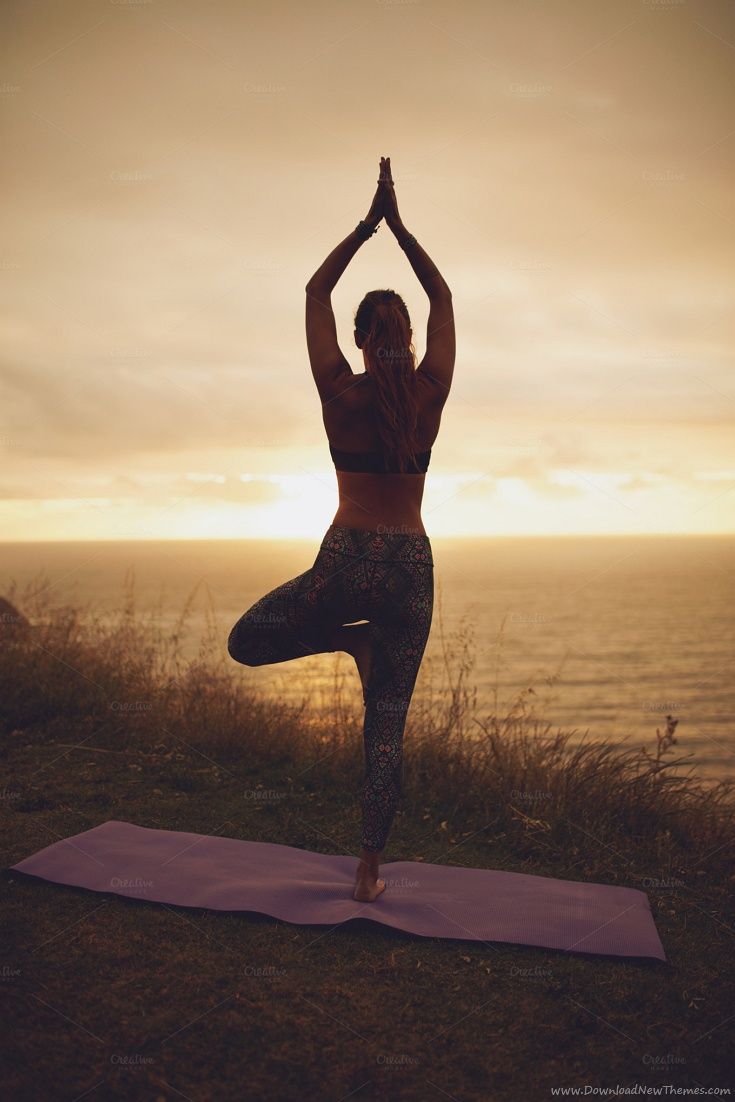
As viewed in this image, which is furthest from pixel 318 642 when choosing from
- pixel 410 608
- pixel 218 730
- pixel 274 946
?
pixel 218 730

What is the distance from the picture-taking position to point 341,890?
331cm

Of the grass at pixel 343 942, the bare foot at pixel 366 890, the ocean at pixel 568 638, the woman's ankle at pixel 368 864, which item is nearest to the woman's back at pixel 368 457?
the woman's ankle at pixel 368 864

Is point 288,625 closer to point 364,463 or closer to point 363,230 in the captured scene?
point 364,463

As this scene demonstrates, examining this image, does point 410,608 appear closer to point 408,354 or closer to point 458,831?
point 408,354

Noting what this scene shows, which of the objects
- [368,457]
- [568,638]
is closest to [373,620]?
[368,457]

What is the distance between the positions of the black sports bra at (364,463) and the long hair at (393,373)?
0.03 metres

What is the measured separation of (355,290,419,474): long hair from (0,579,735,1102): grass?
6.09 feet

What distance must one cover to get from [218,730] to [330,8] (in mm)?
9562

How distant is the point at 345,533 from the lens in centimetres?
302

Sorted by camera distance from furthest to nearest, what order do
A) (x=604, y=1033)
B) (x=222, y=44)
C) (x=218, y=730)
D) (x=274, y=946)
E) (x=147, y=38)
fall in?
(x=147, y=38) < (x=222, y=44) < (x=218, y=730) < (x=274, y=946) < (x=604, y=1033)

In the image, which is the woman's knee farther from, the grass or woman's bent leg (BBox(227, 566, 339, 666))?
the grass

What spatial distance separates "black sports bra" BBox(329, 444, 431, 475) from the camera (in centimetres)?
299

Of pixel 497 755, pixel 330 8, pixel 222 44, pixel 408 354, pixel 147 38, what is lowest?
pixel 497 755

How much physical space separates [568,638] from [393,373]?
154ft
